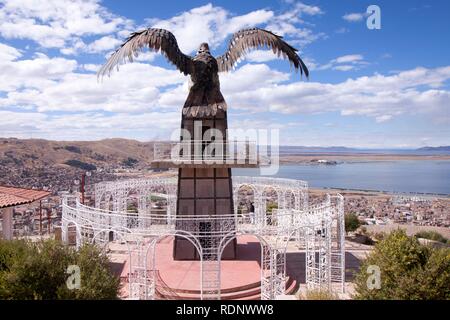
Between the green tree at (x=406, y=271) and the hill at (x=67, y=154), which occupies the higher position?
the hill at (x=67, y=154)

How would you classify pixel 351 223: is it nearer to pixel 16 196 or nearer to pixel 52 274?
pixel 16 196

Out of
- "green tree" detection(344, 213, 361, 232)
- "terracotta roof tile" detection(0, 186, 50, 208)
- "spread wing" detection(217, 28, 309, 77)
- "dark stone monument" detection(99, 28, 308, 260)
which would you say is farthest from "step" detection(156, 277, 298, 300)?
"green tree" detection(344, 213, 361, 232)

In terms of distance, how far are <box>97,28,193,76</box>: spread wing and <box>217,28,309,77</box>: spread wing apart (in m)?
2.66

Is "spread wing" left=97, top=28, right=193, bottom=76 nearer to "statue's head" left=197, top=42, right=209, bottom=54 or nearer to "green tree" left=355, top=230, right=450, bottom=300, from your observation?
"statue's head" left=197, top=42, right=209, bottom=54

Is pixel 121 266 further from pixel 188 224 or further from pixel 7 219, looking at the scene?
pixel 7 219

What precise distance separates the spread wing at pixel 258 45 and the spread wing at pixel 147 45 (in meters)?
2.66

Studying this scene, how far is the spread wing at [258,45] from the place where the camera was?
1736 cm

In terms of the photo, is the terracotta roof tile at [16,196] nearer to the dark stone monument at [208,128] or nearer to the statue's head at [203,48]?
the dark stone monument at [208,128]

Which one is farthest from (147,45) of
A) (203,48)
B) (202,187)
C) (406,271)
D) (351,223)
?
(351,223)

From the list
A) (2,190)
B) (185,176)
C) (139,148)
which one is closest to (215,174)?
(185,176)

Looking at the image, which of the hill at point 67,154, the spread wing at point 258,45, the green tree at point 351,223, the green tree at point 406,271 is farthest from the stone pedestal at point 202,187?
the hill at point 67,154

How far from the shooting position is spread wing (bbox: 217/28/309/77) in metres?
17.4

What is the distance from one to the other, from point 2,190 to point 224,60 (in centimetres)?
1314
